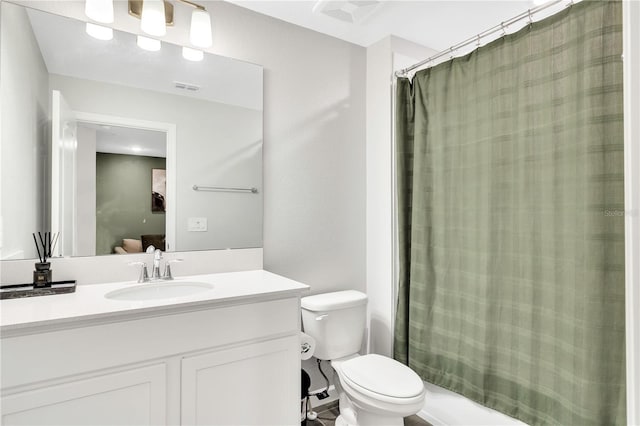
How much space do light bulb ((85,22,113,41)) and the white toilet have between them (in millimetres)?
1611

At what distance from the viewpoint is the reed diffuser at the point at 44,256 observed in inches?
53.7

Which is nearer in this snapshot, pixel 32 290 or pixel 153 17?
pixel 32 290

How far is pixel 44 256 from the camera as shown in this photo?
141cm

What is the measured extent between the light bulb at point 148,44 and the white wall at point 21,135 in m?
0.40

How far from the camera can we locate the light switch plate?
1783mm

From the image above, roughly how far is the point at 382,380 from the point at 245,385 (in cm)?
66

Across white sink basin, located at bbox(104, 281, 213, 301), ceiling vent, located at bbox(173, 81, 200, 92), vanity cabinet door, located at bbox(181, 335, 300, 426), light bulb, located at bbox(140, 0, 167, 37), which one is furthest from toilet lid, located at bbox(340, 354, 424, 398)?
light bulb, located at bbox(140, 0, 167, 37)

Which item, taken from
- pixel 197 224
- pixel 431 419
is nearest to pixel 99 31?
pixel 197 224

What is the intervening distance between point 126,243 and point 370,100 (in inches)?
67.0

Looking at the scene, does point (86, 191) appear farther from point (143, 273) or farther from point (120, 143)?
point (143, 273)

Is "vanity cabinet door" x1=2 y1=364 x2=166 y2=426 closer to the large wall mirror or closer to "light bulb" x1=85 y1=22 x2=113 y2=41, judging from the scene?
the large wall mirror

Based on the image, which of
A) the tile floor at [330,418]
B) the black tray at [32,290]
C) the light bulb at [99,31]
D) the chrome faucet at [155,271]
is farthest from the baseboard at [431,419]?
the light bulb at [99,31]

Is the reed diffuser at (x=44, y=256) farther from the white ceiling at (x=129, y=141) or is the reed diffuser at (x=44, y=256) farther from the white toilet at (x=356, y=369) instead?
the white toilet at (x=356, y=369)

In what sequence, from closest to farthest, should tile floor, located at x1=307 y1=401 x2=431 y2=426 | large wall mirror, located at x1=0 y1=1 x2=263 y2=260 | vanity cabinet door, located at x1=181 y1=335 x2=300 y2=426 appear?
vanity cabinet door, located at x1=181 y1=335 x2=300 y2=426 → large wall mirror, located at x1=0 y1=1 x2=263 y2=260 → tile floor, located at x1=307 y1=401 x2=431 y2=426
